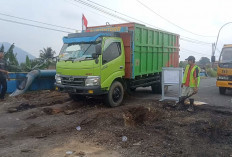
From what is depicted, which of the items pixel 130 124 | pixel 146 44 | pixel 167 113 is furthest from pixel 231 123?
pixel 146 44

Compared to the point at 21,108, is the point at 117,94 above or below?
above

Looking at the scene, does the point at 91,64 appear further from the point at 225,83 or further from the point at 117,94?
the point at 225,83

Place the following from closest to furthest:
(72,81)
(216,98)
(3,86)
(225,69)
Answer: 1. (72,81)
2. (3,86)
3. (216,98)
4. (225,69)

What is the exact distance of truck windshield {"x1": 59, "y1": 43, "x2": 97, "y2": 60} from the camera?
7.59 meters

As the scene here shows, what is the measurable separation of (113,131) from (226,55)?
8203 millimetres

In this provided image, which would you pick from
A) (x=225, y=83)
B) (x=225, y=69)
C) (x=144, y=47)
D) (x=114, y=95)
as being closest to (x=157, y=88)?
(x=144, y=47)

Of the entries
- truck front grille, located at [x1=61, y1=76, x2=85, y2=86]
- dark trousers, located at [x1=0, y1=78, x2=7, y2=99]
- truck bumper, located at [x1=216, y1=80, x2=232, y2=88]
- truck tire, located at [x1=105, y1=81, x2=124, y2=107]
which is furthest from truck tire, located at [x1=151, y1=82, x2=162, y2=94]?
dark trousers, located at [x1=0, y1=78, x2=7, y2=99]

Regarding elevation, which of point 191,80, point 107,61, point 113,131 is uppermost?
point 107,61

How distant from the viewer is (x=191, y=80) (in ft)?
25.9

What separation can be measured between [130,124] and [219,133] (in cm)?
220

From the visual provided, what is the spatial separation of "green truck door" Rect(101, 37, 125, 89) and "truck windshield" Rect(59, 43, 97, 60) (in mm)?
426

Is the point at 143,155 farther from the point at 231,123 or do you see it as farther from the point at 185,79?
the point at 185,79

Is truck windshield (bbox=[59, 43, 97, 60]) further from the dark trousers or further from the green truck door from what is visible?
the dark trousers

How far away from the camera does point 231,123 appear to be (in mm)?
6219
